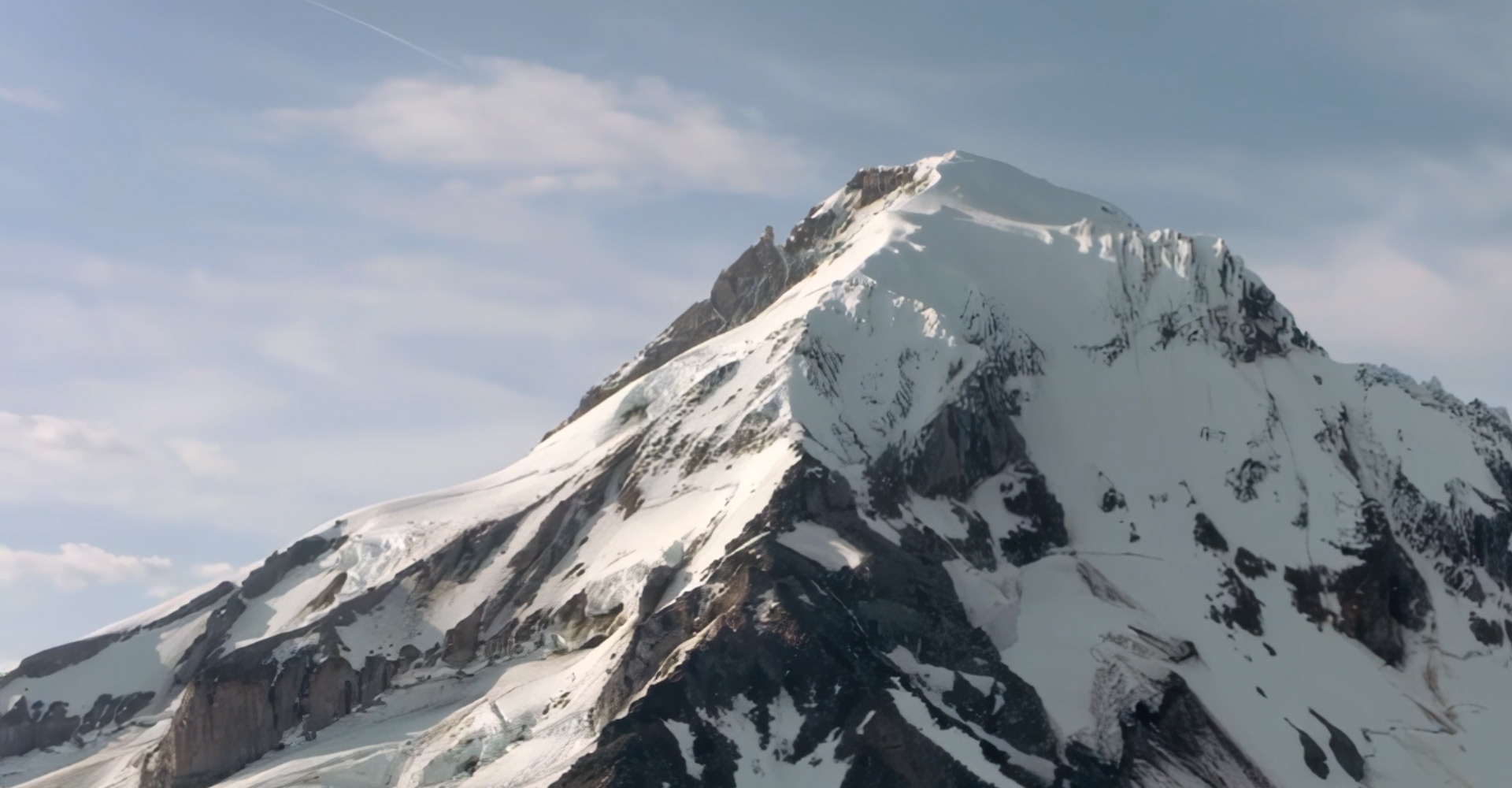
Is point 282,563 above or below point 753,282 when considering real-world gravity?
below

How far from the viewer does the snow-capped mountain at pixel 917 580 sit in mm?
104188

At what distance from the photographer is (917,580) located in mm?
113750

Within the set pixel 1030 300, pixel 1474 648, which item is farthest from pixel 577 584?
pixel 1474 648

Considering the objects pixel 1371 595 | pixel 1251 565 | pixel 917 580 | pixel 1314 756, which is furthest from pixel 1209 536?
pixel 917 580

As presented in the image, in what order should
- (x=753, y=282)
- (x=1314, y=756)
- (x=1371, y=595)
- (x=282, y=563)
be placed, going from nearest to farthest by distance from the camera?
(x=1314, y=756) → (x=1371, y=595) → (x=282, y=563) → (x=753, y=282)

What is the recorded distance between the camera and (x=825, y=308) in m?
134

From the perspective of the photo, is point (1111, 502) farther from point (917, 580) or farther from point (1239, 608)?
point (917, 580)

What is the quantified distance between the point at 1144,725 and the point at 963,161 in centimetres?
7046

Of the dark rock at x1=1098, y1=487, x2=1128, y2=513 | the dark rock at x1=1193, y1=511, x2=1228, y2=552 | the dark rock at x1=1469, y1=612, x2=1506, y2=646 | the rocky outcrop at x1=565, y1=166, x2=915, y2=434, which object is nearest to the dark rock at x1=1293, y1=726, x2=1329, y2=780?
the dark rock at x1=1193, y1=511, x2=1228, y2=552

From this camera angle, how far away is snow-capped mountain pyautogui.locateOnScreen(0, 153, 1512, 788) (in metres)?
104

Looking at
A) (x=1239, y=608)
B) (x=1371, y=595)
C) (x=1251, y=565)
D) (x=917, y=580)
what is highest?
(x=917, y=580)

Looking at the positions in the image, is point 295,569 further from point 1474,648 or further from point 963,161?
point 1474,648

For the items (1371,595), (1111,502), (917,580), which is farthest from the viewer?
(1111,502)

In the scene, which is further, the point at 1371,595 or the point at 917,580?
the point at 1371,595
